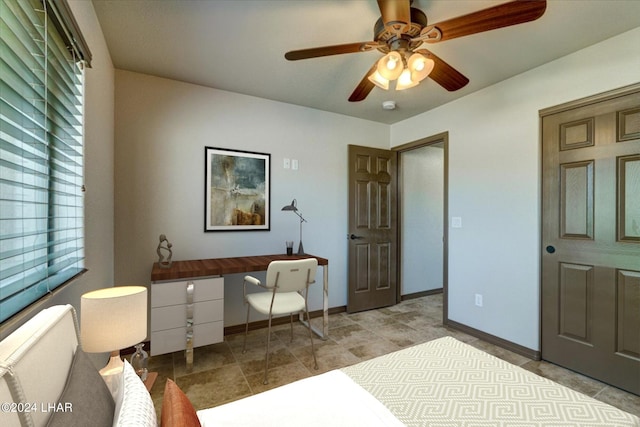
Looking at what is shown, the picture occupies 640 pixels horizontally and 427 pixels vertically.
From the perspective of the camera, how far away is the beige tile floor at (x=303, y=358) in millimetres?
2041

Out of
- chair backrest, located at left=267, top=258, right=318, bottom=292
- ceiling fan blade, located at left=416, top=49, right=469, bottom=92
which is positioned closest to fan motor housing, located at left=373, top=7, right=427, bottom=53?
ceiling fan blade, located at left=416, top=49, right=469, bottom=92

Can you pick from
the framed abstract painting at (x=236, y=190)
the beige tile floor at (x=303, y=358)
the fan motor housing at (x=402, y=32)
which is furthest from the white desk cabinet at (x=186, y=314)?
the fan motor housing at (x=402, y=32)

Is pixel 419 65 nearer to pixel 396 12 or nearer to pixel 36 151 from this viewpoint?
pixel 396 12

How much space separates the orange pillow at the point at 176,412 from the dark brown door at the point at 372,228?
2.92 metres

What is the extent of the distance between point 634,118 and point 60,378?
10.9 ft

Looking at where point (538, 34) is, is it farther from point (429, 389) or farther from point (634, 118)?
point (429, 389)

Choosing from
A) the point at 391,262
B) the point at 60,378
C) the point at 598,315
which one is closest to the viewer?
the point at 60,378

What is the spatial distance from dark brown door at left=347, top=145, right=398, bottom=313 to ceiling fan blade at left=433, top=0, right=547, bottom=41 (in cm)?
221

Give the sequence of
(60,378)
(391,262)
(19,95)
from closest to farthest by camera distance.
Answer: (60,378) < (19,95) < (391,262)

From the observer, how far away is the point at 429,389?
1.15 meters

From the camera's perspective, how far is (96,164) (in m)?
1.91

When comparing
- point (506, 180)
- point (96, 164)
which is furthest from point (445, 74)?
point (96, 164)

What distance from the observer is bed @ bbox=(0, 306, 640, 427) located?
632 mm

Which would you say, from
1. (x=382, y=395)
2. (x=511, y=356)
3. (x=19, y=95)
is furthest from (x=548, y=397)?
(x=19, y=95)
